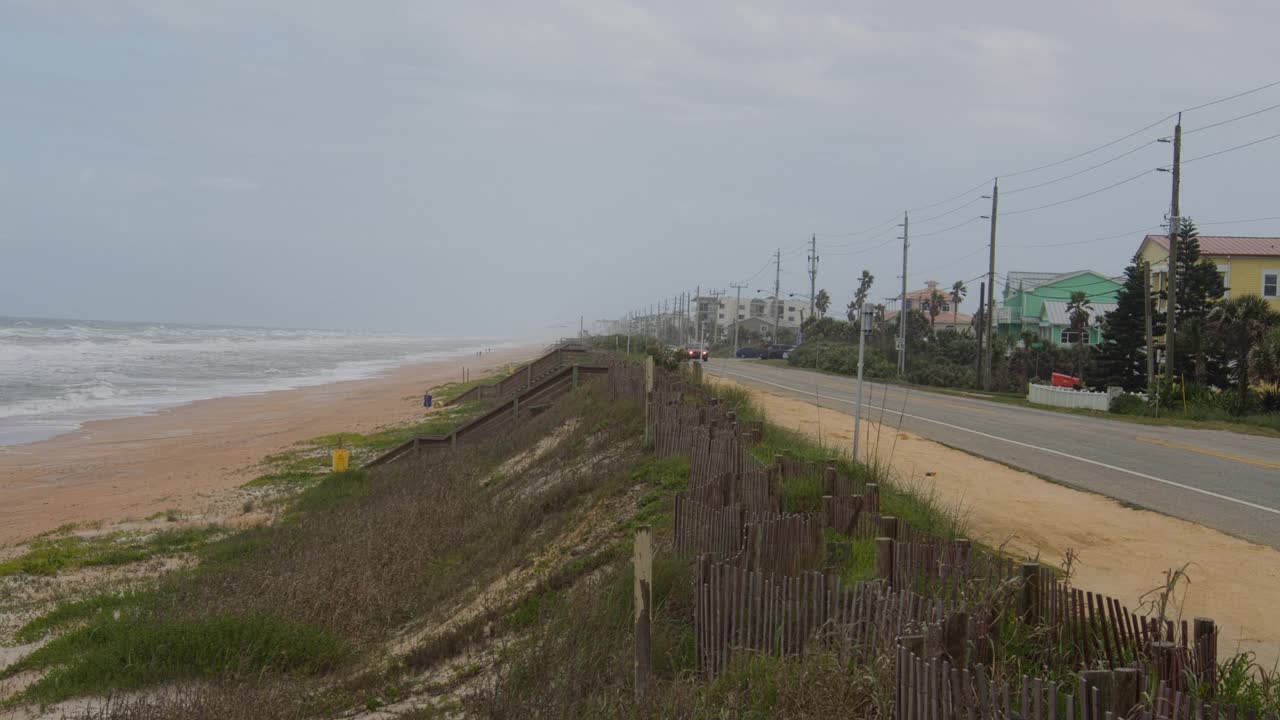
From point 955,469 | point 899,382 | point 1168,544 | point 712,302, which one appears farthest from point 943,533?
point 712,302

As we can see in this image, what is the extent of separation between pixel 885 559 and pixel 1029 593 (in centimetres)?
78

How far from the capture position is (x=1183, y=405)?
28172mm

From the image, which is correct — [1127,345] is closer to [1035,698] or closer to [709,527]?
[709,527]

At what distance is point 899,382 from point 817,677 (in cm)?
3989

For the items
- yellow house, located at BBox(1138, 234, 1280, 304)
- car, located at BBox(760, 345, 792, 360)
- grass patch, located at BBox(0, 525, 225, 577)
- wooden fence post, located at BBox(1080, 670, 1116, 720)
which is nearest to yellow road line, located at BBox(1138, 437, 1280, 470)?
wooden fence post, located at BBox(1080, 670, 1116, 720)

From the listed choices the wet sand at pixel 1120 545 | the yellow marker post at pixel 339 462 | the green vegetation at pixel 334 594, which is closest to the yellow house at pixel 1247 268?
the wet sand at pixel 1120 545

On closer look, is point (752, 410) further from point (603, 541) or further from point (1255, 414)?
point (1255, 414)

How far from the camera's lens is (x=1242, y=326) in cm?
3080

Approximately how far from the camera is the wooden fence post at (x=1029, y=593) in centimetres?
517

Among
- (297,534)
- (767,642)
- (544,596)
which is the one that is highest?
(767,642)

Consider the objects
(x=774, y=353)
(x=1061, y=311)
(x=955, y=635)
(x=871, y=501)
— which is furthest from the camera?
(x=774, y=353)

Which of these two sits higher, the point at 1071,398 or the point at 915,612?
the point at 915,612

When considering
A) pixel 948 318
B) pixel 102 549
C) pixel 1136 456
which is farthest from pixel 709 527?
pixel 948 318

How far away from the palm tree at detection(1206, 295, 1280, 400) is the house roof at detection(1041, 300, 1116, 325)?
30.2 meters
